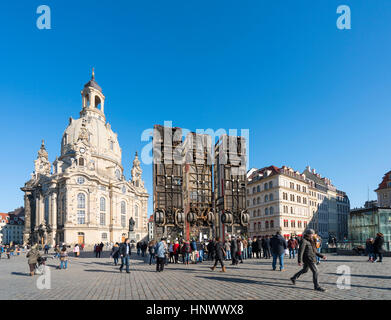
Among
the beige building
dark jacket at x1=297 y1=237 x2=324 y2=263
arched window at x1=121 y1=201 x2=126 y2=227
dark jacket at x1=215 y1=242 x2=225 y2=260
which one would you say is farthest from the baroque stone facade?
dark jacket at x1=297 y1=237 x2=324 y2=263

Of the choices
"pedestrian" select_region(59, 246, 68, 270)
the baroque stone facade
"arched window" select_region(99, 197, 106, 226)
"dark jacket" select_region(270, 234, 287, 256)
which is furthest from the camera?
"arched window" select_region(99, 197, 106, 226)

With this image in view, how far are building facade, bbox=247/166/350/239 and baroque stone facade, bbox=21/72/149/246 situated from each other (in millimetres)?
34953

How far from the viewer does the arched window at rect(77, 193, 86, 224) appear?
69688mm

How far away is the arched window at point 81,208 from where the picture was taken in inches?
2744

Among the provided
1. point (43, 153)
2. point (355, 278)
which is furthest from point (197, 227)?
point (43, 153)

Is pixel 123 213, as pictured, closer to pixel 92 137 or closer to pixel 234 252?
pixel 92 137

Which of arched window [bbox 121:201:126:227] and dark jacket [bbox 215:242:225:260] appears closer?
dark jacket [bbox 215:242:225:260]

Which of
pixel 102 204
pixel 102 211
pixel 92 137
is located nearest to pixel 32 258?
pixel 102 211

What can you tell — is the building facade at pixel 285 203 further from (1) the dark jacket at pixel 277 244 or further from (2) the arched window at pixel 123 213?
(1) the dark jacket at pixel 277 244

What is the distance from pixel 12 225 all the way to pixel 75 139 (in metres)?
64.3

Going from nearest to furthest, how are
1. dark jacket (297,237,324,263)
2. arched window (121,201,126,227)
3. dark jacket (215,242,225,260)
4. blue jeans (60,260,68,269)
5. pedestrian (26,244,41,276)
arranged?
dark jacket (297,237,324,263) < dark jacket (215,242,225,260) < pedestrian (26,244,41,276) < blue jeans (60,260,68,269) < arched window (121,201,126,227)

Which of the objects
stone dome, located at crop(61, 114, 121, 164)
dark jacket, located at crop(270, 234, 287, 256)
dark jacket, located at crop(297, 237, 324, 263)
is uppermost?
stone dome, located at crop(61, 114, 121, 164)

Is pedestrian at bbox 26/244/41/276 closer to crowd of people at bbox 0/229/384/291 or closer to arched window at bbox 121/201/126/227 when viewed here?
crowd of people at bbox 0/229/384/291

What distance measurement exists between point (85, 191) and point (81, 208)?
399 cm
